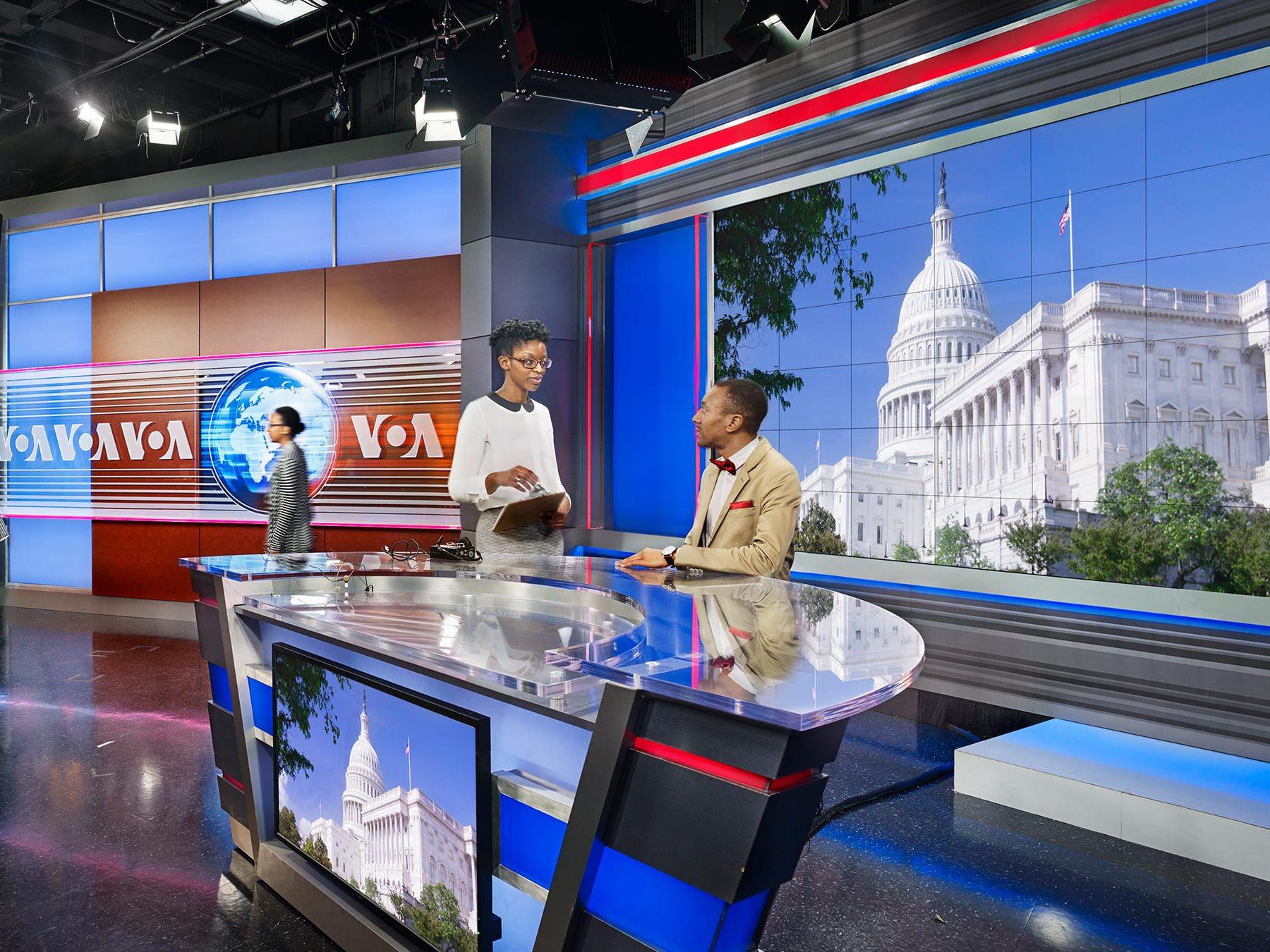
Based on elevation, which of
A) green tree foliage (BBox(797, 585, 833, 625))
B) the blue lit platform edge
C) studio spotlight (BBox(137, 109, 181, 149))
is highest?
studio spotlight (BBox(137, 109, 181, 149))

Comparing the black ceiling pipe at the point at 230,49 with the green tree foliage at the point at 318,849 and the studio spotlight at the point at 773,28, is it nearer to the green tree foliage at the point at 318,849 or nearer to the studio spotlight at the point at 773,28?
the studio spotlight at the point at 773,28

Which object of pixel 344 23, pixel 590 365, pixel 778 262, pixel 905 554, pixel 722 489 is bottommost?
pixel 905 554

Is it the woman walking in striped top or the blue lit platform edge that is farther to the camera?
the woman walking in striped top

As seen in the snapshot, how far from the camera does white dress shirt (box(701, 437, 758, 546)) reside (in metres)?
2.72

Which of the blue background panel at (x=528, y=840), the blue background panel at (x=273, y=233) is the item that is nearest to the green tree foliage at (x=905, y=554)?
the blue background panel at (x=528, y=840)

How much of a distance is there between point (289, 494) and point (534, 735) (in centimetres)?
396

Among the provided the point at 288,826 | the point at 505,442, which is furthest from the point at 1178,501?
the point at 288,826

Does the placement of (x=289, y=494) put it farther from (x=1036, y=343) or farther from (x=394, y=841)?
(x=1036, y=343)

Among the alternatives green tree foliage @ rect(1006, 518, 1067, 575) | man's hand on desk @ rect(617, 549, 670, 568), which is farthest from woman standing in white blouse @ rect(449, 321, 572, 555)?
green tree foliage @ rect(1006, 518, 1067, 575)

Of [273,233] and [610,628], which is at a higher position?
[273,233]

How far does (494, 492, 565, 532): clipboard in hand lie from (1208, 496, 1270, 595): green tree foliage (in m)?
2.26

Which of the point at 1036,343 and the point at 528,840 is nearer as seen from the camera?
the point at 528,840

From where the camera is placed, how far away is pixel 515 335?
344 centimetres

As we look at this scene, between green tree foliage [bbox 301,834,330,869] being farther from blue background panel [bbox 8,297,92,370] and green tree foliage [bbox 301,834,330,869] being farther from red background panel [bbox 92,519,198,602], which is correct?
blue background panel [bbox 8,297,92,370]
